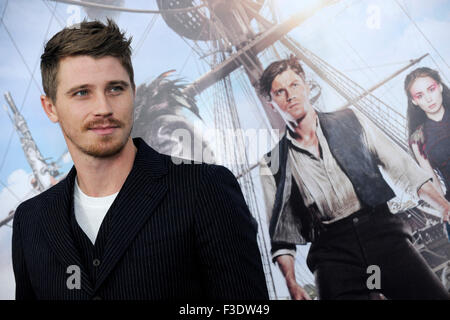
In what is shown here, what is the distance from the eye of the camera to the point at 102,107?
104 centimetres

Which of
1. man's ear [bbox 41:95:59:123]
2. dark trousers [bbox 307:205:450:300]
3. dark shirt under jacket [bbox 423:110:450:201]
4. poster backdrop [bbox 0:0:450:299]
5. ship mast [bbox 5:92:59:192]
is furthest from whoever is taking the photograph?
ship mast [bbox 5:92:59:192]

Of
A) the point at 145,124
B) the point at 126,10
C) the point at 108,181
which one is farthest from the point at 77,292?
the point at 126,10

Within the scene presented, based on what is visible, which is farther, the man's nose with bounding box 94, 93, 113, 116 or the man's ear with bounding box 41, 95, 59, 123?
the man's ear with bounding box 41, 95, 59, 123

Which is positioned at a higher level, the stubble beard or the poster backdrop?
the poster backdrop

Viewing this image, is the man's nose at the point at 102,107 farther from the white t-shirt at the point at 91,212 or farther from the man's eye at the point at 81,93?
the white t-shirt at the point at 91,212

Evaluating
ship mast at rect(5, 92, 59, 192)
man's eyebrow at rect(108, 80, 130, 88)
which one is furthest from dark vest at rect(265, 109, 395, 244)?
man's eyebrow at rect(108, 80, 130, 88)

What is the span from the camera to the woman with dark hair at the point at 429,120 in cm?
302

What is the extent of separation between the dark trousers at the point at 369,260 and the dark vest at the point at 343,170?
101 mm

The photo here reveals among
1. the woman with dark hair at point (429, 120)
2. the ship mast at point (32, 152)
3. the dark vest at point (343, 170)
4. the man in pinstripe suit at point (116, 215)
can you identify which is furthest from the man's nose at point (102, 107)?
the ship mast at point (32, 152)

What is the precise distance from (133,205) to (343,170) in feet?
7.73

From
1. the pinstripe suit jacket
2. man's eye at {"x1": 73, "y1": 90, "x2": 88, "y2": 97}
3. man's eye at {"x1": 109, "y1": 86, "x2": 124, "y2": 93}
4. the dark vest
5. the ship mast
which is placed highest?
the ship mast

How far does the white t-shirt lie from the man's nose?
0.67 feet

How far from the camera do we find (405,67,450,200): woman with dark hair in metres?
3.02

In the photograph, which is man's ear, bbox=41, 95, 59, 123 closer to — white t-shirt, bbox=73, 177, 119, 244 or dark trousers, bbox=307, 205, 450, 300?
white t-shirt, bbox=73, 177, 119, 244
